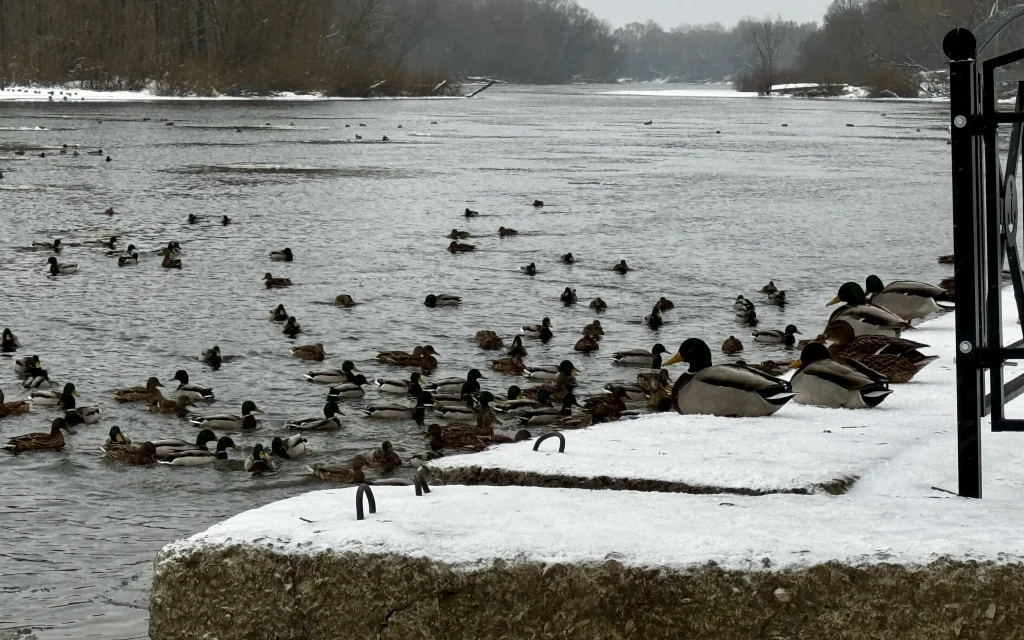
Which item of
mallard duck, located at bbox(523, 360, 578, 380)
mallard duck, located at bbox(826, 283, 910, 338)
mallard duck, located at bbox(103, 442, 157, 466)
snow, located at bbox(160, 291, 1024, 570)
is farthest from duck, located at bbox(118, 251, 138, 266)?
snow, located at bbox(160, 291, 1024, 570)

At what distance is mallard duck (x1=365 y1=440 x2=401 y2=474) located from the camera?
8648mm

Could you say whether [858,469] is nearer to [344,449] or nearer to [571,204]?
[344,449]

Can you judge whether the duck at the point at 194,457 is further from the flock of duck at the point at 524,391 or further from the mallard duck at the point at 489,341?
the mallard duck at the point at 489,341

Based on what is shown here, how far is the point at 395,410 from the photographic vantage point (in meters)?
10.5

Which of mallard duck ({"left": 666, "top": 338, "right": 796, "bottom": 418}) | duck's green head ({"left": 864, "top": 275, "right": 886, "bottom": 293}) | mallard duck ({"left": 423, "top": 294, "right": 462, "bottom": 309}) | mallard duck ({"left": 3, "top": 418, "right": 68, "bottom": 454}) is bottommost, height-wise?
mallard duck ({"left": 3, "top": 418, "right": 68, "bottom": 454})

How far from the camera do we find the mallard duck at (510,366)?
11.9 m

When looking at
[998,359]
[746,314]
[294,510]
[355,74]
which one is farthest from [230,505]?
[355,74]

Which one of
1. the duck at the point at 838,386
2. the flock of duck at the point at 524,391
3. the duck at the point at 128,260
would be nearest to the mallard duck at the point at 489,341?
the flock of duck at the point at 524,391

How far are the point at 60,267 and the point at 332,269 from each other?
11.1 feet

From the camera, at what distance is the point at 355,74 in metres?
98.6

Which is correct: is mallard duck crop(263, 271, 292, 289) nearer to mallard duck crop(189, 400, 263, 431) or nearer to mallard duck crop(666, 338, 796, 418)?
mallard duck crop(189, 400, 263, 431)

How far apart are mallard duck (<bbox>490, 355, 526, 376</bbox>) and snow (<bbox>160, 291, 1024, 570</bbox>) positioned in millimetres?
6510

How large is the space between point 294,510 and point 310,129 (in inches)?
1993

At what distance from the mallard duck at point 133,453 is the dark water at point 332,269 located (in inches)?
4.9
